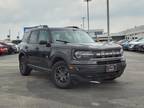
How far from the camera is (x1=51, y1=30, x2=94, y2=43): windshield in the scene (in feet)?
32.8

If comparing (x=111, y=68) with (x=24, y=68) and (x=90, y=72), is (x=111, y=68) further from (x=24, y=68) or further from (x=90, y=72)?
(x=24, y=68)

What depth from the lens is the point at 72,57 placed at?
8.75 m

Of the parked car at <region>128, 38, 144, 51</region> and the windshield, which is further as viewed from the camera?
the parked car at <region>128, 38, 144, 51</region>

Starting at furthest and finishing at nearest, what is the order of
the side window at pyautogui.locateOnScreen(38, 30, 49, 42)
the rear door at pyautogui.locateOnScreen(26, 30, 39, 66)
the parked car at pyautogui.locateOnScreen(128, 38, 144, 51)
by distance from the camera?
the parked car at pyautogui.locateOnScreen(128, 38, 144, 51) → the rear door at pyautogui.locateOnScreen(26, 30, 39, 66) → the side window at pyautogui.locateOnScreen(38, 30, 49, 42)

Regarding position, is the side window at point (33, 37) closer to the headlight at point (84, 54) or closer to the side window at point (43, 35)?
the side window at point (43, 35)

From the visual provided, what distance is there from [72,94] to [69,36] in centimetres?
246

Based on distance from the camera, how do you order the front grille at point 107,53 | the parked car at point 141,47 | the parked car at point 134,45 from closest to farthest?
the front grille at point 107,53, the parked car at point 141,47, the parked car at point 134,45

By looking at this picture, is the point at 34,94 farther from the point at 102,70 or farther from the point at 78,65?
the point at 102,70

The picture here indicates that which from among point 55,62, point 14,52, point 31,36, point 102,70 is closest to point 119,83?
point 102,70

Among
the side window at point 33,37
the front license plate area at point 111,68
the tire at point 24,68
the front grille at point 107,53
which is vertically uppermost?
the side window at point 33,37

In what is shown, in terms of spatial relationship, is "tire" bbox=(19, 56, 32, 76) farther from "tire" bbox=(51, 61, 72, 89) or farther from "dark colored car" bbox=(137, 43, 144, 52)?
"dark colored car" bbox=(137, 43, 144, 52)

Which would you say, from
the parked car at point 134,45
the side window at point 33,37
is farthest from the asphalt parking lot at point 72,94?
the parked car at point 134,45

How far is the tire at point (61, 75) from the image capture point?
909 cm

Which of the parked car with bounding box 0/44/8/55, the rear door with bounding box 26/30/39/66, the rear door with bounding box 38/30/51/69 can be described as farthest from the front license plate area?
the parked car with bounding box 0/44/8/55
